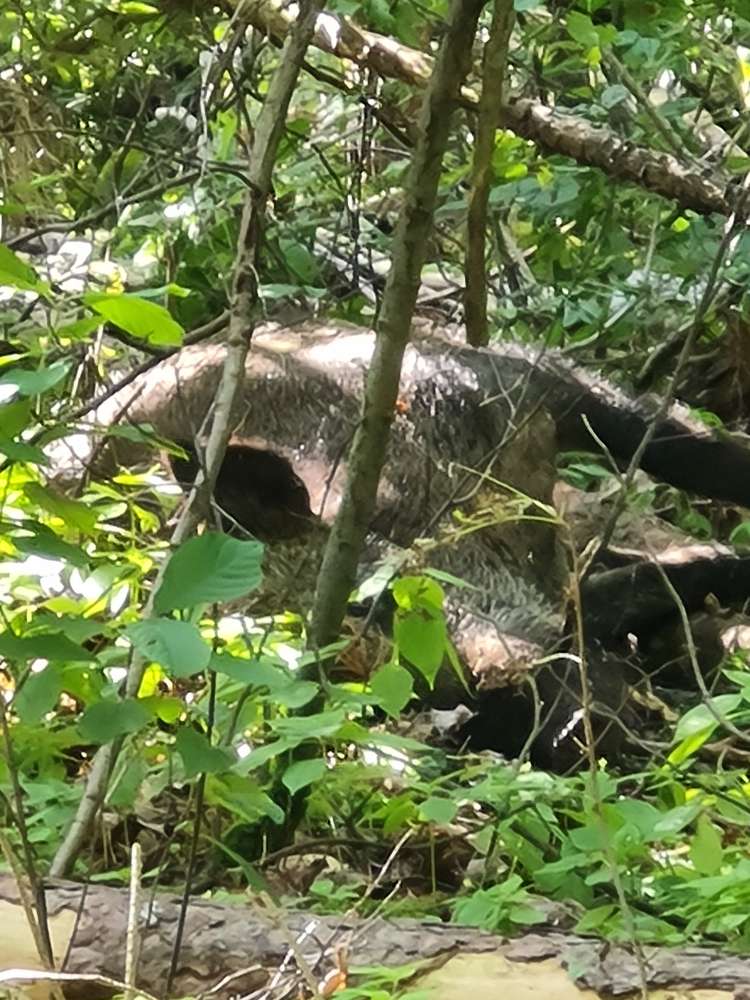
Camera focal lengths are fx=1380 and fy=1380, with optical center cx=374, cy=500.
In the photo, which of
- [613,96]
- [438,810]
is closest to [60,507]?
[438,810]

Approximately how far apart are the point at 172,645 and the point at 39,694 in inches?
12.9

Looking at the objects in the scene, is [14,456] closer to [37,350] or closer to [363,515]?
[37,350]

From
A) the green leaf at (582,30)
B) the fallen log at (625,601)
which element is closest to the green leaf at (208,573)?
the green leaf at (582,30)

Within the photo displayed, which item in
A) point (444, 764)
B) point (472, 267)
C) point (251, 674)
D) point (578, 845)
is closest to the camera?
point (251, 674)

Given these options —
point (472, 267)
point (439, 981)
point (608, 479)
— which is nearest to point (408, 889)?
point (439, 981)

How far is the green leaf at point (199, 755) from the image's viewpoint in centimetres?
129

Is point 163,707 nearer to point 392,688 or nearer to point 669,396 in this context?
point 392,688

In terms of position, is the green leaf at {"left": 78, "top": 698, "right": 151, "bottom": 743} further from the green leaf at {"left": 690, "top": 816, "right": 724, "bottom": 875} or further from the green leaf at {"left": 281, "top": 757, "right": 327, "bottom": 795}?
the green leaf at {"left": 690, "top": 816, "right": 724, "bottom": 875}

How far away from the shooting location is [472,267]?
3146mm

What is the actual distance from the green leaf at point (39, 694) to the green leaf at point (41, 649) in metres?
0.14

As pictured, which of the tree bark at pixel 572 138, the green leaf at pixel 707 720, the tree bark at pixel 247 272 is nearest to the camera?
the green leaf at pixel 707 720

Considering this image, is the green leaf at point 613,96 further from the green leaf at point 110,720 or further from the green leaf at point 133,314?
the green leaf at point 110,720

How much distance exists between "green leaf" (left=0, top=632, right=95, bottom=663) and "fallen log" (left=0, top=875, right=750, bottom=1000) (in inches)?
12.4

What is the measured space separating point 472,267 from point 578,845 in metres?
1.80
